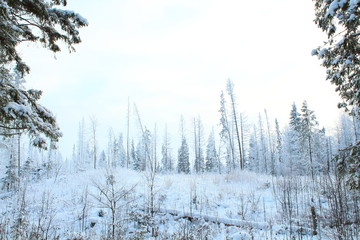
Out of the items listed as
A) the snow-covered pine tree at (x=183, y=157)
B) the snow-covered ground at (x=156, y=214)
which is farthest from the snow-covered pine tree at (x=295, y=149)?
the snow-covered ground at (x=156, y=214)

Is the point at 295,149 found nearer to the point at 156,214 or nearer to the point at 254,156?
the point at 254,156

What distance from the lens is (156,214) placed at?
31.4ft

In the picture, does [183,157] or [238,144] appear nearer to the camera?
[238,144]

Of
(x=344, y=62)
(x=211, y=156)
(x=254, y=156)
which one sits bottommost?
(x=254, y=156)

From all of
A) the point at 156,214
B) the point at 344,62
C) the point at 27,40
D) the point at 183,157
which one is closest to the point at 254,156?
the point at 183,157

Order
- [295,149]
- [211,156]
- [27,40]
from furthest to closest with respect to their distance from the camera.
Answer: [211,156] → [295,149] → [27,40]

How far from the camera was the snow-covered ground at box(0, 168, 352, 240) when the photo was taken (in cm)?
655

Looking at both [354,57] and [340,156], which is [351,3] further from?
[340,156]

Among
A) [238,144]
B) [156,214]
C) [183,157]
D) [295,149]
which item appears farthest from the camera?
[183,157]

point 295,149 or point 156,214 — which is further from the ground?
Answer: point 295,149

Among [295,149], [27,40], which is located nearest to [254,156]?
[295,149]

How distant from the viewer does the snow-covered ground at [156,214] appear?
6.55 meters

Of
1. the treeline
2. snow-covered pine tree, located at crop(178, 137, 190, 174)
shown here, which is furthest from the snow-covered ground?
snow-covered pine tree, located at crop(178, 137, 190, 174)

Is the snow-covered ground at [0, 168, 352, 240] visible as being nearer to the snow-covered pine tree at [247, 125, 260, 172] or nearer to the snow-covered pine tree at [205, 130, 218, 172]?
the snow-covered pine tree at [205, 130, 218, 172]
